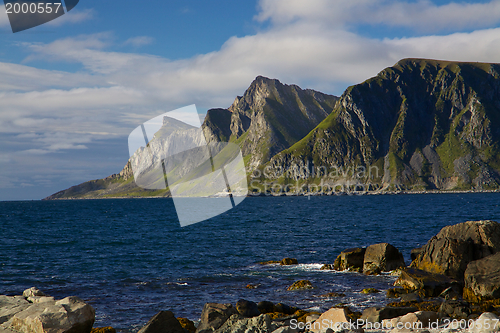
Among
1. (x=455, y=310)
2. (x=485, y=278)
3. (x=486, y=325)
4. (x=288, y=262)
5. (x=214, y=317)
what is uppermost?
(x=214, y=317)

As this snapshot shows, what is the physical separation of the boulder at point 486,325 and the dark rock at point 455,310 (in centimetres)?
398

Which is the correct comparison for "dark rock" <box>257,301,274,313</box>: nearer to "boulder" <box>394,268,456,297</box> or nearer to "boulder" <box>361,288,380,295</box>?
"boulder" <box>361,288,380,295</box>

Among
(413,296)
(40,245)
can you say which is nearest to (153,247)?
(40,245)

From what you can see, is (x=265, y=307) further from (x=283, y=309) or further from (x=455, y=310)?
(x=455, y=310)

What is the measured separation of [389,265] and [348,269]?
12.7ft

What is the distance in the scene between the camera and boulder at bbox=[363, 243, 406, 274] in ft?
111

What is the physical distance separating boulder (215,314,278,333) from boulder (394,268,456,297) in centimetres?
1471

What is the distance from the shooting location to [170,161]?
3008 cm

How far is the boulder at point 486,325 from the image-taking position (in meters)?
14.2

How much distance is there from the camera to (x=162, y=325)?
677 inches

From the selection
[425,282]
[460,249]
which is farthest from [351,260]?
[425,282]

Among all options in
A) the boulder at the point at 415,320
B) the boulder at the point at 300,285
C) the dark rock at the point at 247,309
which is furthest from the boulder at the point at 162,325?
the boulder at the point at 300,285

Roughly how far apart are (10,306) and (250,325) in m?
13.4

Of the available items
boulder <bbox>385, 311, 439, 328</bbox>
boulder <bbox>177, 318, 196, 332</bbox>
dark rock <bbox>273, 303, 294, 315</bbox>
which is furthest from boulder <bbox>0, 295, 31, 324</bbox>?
boulder <bbox>385, 311, 439, 328</bbox>
